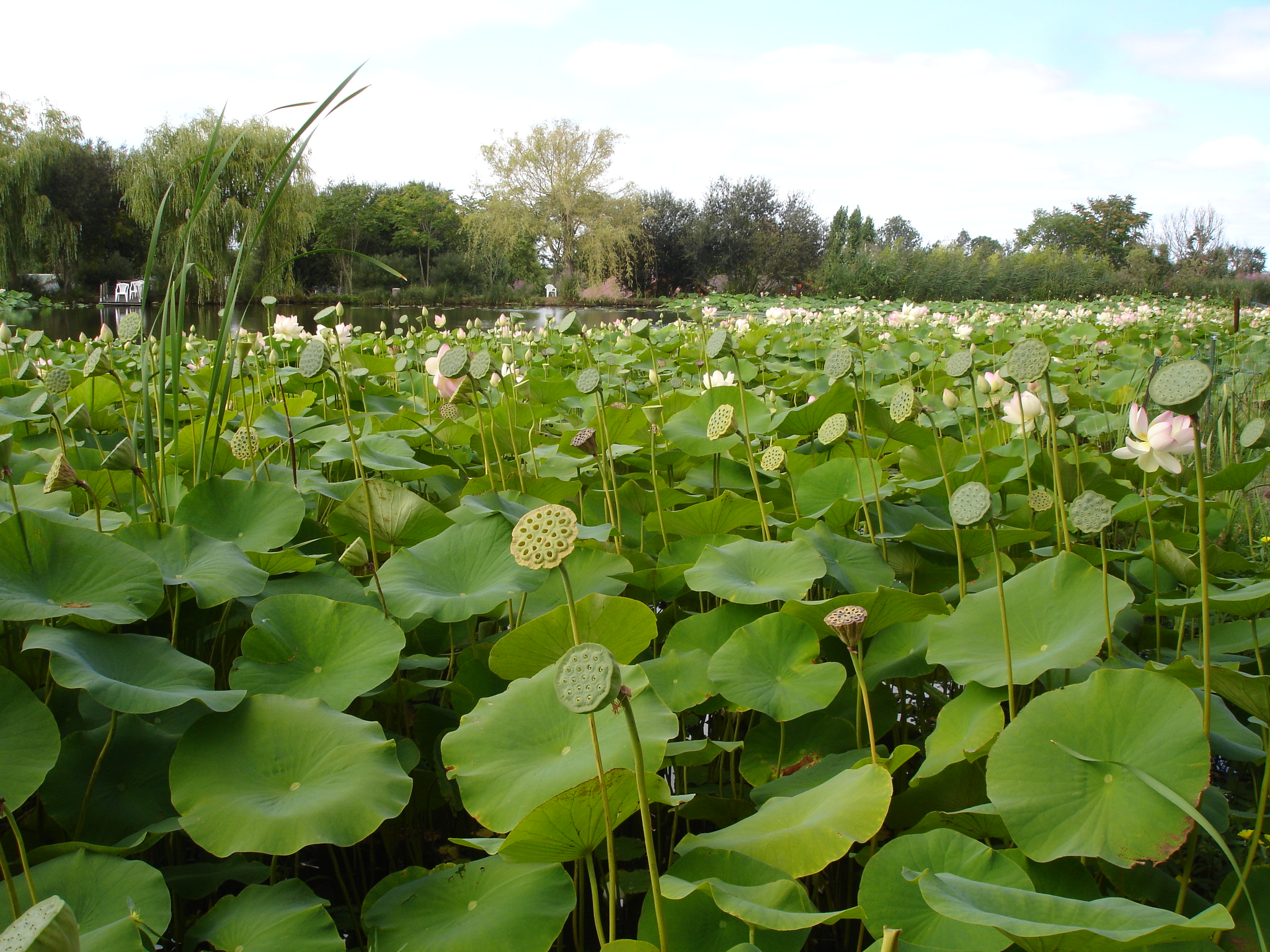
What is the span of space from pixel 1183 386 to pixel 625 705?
520 millimetres

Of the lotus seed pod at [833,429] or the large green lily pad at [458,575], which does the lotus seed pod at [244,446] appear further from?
the lotus seed pod at [833,429]

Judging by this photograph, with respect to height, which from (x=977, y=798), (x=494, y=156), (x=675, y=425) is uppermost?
(x=494, y=156)

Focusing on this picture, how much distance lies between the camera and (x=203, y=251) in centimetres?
1275

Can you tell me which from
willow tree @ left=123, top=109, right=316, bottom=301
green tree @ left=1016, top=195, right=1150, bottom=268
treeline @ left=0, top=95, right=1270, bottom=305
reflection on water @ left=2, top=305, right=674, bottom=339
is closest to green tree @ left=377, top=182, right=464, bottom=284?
treeline @ left=0, top=95, right=1270, bottom=305

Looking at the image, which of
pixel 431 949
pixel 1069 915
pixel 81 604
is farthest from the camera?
pixel 81 604

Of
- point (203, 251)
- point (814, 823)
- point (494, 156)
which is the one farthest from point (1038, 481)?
point (494, 156)

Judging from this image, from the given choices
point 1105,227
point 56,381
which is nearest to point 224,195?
point 56,381

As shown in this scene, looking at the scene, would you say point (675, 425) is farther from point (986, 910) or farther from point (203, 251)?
point (203, 251)

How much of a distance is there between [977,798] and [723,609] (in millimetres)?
383

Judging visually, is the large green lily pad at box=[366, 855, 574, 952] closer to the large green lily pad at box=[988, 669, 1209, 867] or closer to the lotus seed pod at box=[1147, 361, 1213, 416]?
the large green lily pad at box=[988, 669, 1209, 867]

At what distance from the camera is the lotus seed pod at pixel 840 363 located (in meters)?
1.27

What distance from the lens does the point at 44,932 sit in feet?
1.12

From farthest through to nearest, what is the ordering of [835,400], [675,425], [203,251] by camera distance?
1. [203,251]
2. [835,400]
3. [675,425]

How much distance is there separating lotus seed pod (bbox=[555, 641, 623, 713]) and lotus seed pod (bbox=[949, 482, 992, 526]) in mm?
490
